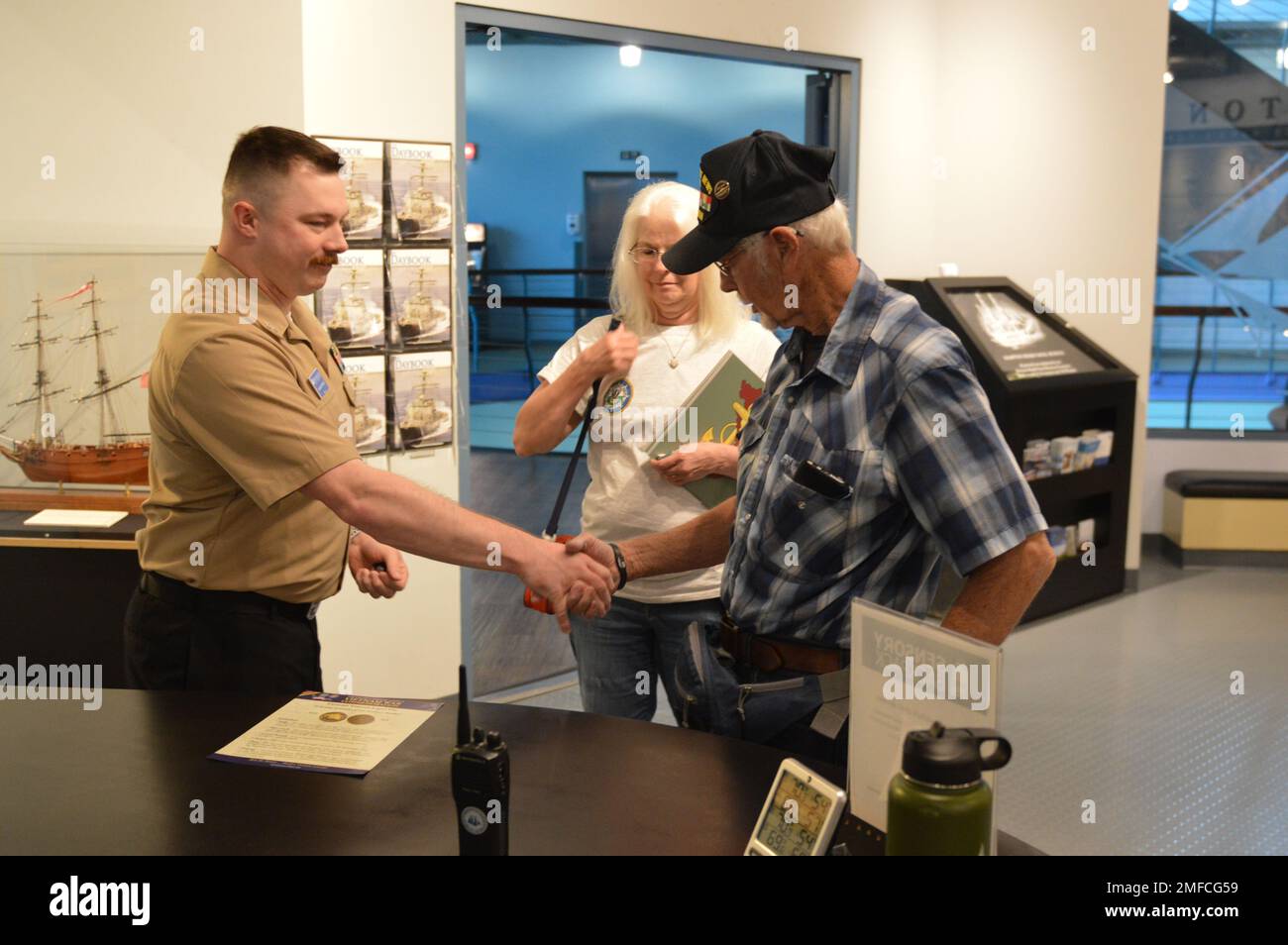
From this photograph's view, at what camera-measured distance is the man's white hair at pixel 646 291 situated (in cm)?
287

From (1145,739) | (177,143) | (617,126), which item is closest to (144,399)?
(177,143)

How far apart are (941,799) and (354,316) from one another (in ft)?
11.1

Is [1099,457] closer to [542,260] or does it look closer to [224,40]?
[542,260]

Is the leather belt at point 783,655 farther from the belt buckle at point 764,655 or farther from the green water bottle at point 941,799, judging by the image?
the green water bottle at point 941,799

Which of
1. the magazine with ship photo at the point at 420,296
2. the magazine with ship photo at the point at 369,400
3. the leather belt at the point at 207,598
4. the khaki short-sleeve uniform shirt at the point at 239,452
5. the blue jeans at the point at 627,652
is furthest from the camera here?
the magazine with ship photo at the point at 420,296

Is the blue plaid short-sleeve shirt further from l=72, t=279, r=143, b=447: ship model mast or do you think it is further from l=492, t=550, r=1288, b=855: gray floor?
l=72, t=279, r=143, b=447: ship model mast

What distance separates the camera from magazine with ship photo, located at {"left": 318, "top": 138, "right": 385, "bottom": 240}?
13.2ft

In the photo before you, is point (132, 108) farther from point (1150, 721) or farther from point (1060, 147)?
point (1060, 147)

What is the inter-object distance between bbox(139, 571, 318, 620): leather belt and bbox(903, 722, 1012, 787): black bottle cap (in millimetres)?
1602

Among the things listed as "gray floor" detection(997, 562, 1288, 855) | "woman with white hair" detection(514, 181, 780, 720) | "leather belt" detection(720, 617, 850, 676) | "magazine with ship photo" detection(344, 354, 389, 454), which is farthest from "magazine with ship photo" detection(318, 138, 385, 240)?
"gray floor" detection(997, 562, 1288, 855)

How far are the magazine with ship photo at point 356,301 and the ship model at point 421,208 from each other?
155 mm

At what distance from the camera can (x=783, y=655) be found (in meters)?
2.02

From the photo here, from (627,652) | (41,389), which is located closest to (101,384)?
(41,389)

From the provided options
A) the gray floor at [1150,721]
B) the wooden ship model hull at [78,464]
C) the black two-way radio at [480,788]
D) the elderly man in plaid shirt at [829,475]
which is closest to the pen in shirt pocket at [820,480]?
the elderly man in plaid shirt at [829,475]
